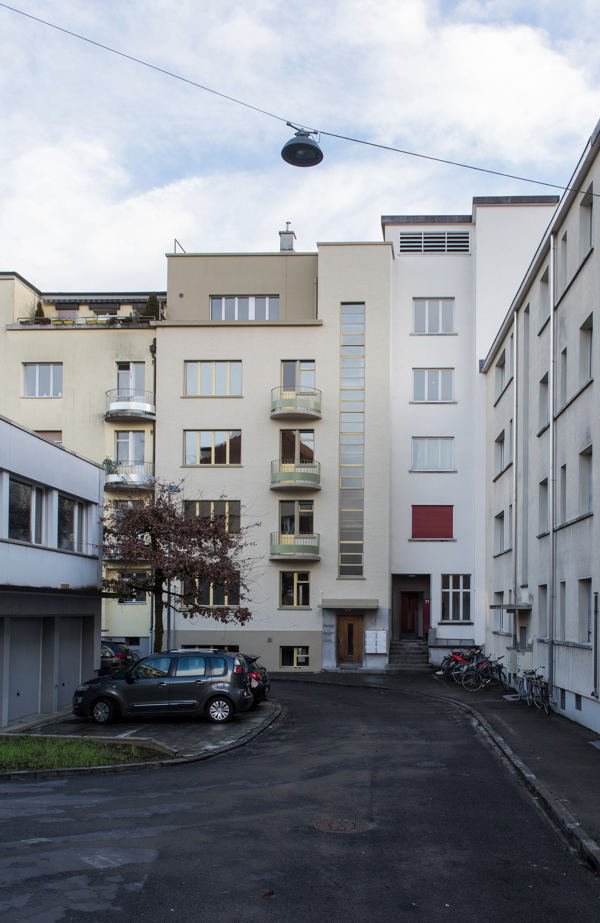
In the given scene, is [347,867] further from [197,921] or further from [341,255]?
[341,255]

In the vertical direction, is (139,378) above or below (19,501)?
above

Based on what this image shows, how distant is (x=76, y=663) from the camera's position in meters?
25.5

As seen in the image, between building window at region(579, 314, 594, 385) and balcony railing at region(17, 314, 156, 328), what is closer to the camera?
building window at region(579, 314, 594, 385)

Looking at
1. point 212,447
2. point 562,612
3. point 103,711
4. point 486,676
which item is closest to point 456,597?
point 486,676

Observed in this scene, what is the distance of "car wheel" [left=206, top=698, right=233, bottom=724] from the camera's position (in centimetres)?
2120

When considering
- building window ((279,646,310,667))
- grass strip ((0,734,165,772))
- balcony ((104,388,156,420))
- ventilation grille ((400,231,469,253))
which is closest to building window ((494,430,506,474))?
ventilation grille ((400,231,469,253))

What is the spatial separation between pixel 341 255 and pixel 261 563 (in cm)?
1329

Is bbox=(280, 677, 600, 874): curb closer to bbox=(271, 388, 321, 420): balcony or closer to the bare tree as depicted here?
the bare tree

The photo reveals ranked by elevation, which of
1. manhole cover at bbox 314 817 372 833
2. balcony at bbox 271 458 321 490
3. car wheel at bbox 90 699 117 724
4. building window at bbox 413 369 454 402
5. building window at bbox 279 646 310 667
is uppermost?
building window at bbox 413 369 454 402

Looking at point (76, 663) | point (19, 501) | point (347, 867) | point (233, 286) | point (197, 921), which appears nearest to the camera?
point (197, 921)

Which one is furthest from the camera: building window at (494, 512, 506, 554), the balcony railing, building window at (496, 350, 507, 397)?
the balcony railing

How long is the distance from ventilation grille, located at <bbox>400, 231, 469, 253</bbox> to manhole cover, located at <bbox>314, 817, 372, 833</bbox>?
34.0 metres

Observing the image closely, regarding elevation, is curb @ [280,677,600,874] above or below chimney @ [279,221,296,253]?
→ below

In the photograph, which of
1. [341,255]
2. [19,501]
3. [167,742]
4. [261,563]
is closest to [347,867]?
[167,742]
